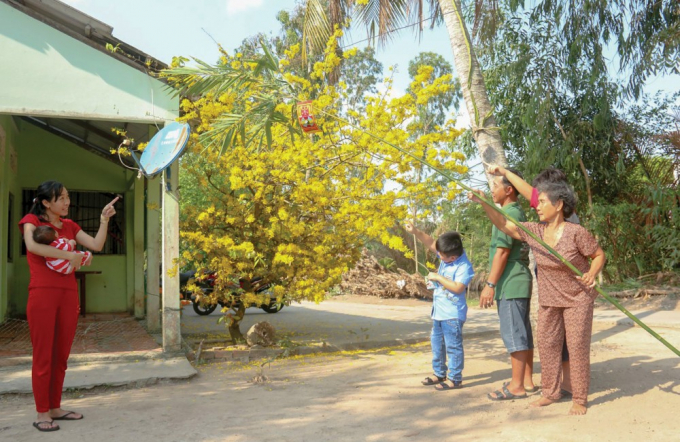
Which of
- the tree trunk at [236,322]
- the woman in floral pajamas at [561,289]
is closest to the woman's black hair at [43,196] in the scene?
the woman in floral pajamas at [561,289]

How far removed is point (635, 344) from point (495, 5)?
16.0 feet

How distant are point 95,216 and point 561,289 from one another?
29.7 ft

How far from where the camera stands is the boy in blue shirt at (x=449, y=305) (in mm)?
4820

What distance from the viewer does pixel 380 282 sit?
16.6 meters

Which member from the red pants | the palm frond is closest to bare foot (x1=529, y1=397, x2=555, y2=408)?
the red pants

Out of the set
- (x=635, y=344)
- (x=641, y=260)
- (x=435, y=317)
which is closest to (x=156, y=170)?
(x=435, y=317)

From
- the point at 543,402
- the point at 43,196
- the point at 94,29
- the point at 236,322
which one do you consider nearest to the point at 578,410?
the point at 543,402

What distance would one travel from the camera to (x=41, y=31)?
623cm

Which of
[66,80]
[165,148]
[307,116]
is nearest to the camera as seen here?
[307,116]

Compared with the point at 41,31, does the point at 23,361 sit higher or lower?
lower

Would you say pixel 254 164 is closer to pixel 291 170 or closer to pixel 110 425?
pixel 291 170

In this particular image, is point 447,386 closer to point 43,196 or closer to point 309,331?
point 43,196

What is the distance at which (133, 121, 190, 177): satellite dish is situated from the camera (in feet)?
19.1

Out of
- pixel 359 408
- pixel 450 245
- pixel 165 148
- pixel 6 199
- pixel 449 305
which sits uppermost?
pixel 165 148
